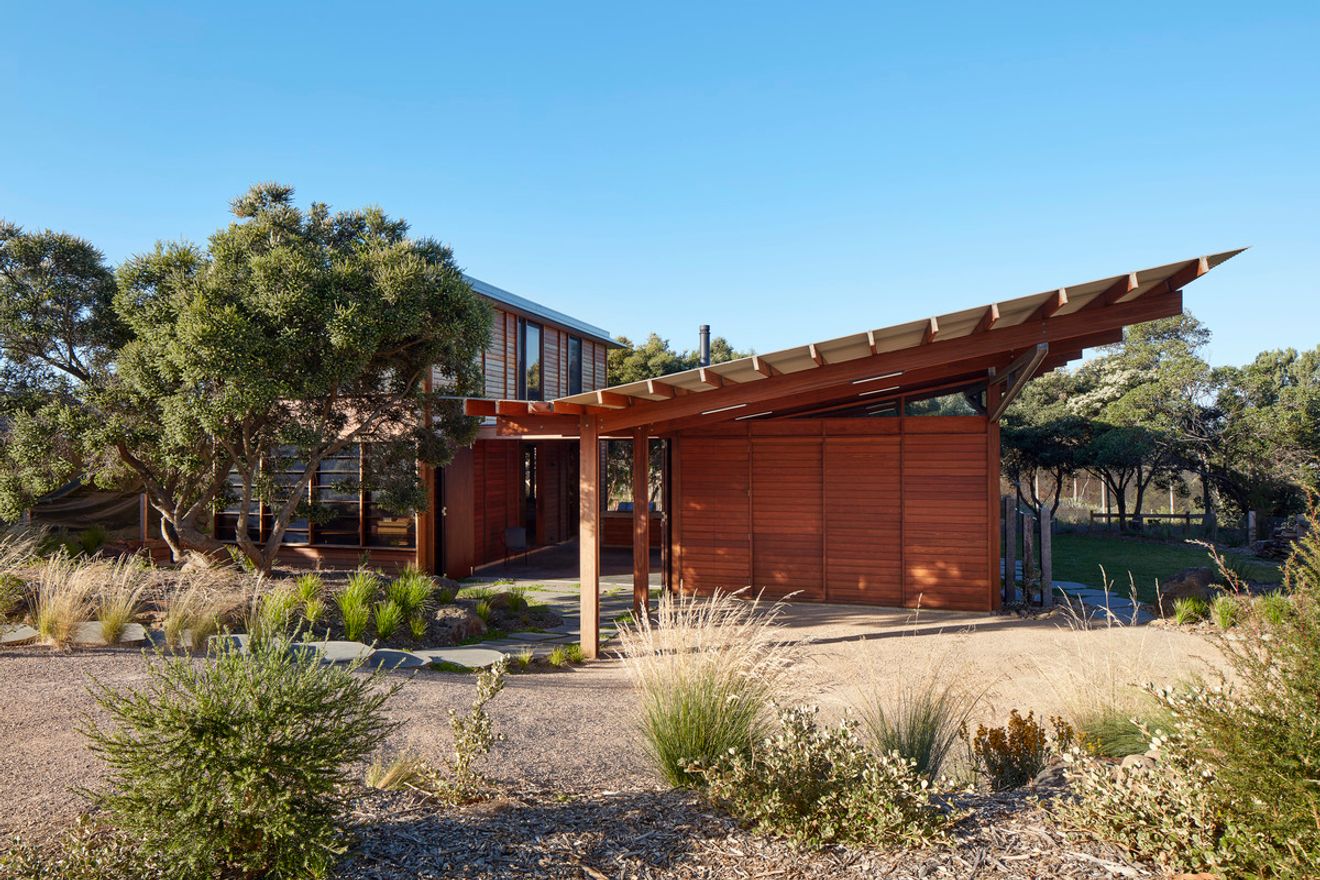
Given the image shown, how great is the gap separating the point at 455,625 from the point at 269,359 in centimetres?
350

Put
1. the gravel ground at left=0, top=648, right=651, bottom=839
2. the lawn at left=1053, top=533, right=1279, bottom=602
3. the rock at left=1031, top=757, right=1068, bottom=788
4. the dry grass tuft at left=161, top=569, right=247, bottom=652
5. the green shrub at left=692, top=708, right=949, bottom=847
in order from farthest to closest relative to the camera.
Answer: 1. the lawn at left=1053, top=533, right=1279, bottom=602
2. the dry grass tuft at left=161, top=569, right=247, bottom=652
3. the rock at left=1031, top=757, right=1068, bottom=788
4. the gravel ground at left=0, top=648, right=651, bottom=839
5. the green shrub at left=692, top=708, right=949, bottom=847

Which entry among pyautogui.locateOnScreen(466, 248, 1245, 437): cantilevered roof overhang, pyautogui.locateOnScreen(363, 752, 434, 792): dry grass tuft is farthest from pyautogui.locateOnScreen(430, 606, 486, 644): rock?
pyautogui.locateOnScreen(363, 752, 434, 792): dry grass tuft

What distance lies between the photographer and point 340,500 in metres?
12.8

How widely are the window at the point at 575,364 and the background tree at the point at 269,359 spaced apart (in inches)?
253

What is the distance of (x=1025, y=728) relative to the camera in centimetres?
406

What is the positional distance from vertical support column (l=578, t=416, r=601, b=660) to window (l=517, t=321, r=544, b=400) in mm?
7162

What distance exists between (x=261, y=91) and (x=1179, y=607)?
14.1m

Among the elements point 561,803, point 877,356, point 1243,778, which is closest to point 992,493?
point 877,356

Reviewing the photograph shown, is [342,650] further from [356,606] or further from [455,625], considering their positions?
[455,625]

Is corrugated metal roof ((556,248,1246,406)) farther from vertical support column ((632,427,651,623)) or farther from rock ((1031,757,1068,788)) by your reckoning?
rock ((1031,757,1068,788))

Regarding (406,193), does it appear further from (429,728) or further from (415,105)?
(429,728)

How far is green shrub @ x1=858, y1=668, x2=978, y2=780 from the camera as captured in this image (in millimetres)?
3807

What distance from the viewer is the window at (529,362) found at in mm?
14844

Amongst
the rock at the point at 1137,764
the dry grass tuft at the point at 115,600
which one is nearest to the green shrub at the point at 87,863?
the rock at the point at 1137,764
